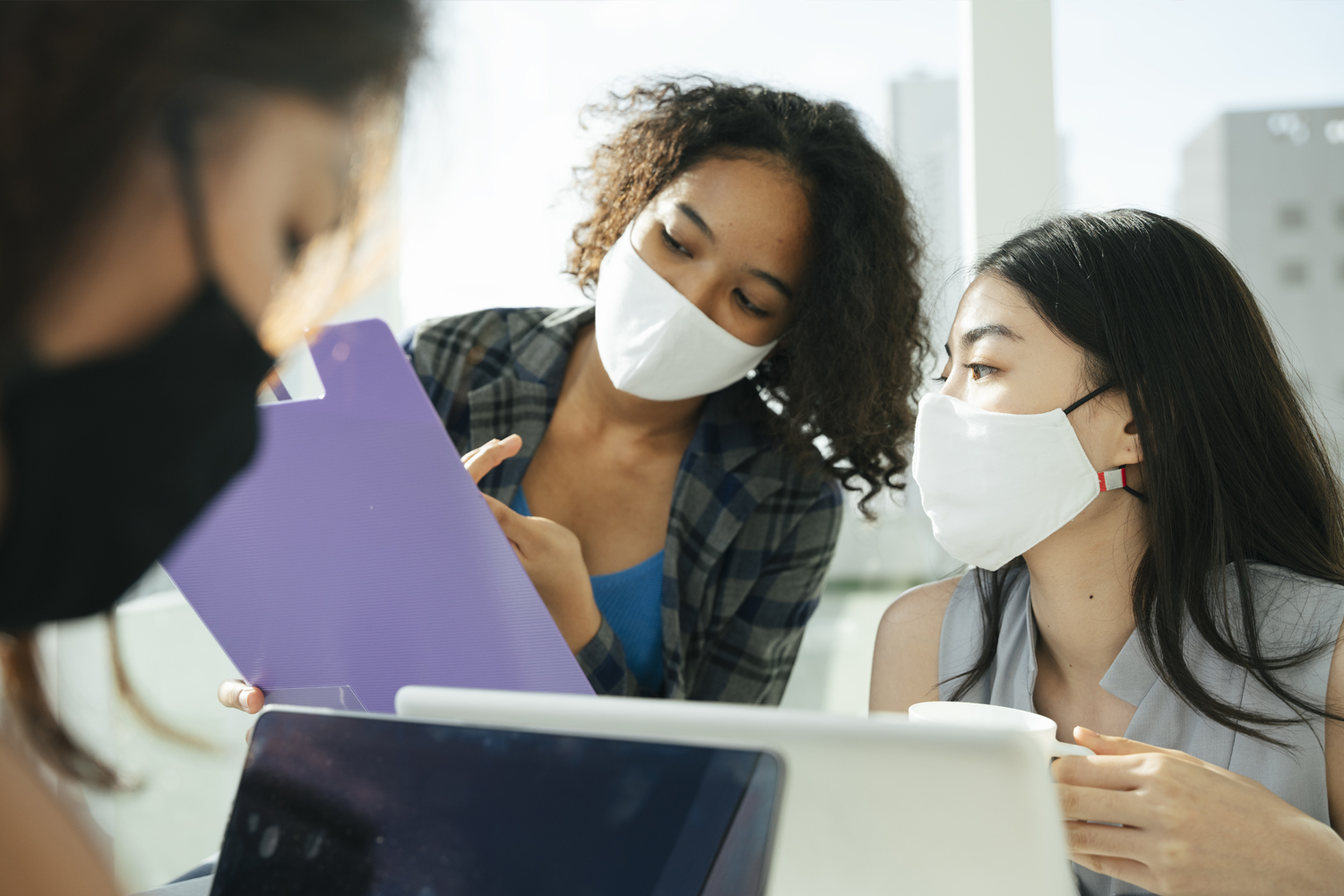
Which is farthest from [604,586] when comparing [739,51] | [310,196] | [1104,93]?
[1104,93]

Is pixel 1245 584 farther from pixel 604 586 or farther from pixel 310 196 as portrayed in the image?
pixel 310 196

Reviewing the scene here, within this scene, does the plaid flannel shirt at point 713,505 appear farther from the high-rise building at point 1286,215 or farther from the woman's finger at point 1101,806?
the high-rise building at point 1286,215

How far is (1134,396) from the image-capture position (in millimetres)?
1000

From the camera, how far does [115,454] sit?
389mm

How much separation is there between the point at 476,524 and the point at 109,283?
17.6 inches

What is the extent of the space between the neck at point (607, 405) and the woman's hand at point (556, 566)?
1.21 ft

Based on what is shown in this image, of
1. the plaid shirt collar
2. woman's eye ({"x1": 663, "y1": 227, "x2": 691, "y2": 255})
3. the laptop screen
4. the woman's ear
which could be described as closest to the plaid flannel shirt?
the plaid shirt collar

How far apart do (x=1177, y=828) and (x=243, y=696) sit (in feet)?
2.61

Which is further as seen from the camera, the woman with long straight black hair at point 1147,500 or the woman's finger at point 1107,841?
the woman with long straight black hair at point 1147,500

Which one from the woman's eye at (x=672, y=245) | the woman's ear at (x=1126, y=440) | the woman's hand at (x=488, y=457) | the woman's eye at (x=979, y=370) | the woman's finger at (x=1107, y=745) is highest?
the woman's eye at (x=672, y=245)

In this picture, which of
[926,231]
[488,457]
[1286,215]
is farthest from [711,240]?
[1286,215]

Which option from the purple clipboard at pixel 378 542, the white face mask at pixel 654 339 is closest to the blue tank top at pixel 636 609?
the white face mask at pixel 654 339

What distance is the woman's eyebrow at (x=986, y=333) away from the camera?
1.05 metres

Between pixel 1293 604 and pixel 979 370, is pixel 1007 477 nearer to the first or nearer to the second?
pixel 979 370
